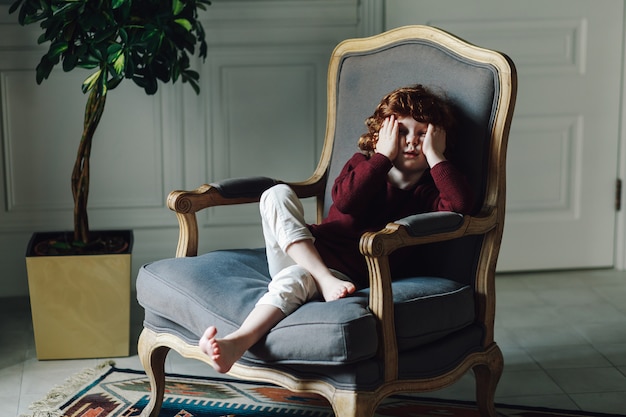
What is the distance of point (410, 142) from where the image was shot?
2.17m

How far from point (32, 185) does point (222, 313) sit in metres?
1.62

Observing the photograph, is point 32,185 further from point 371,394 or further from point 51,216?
point 371,394

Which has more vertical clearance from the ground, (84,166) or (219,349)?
(84,166)

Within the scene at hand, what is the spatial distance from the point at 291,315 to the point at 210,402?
0.63 metres

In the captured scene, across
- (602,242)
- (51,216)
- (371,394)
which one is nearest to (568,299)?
(602,242)

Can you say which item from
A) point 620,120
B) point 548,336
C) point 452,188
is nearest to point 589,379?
point 548,336

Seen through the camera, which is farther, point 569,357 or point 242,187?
point 569,357

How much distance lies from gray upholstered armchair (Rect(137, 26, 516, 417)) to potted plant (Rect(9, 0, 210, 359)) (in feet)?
1.70

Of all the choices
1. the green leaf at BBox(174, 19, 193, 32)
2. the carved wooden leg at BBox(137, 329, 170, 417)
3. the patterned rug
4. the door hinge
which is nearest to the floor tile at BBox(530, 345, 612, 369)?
the patterned rug

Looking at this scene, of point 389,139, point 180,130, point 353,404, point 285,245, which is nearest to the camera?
point 353,404

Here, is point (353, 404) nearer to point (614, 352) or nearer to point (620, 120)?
point (614, 352)

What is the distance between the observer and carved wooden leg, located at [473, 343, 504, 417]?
7.02 ft

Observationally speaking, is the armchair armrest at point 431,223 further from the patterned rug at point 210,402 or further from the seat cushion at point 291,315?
the patterned rug at point 210,402

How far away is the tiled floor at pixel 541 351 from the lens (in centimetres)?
244
